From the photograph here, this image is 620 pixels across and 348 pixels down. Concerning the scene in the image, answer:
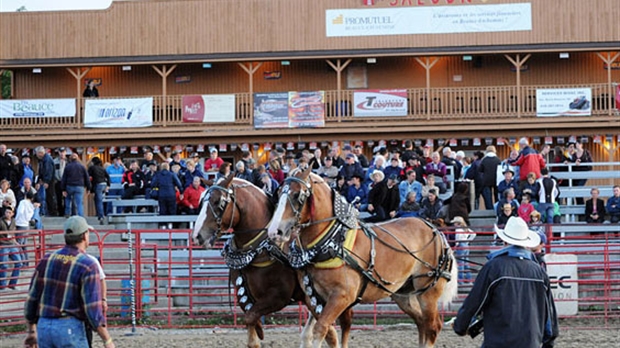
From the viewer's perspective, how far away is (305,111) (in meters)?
34.6

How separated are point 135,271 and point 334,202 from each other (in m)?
6.73

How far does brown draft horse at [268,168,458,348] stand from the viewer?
34.1 feet

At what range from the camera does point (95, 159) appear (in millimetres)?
24453

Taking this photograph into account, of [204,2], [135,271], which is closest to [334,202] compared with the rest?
[135,271]

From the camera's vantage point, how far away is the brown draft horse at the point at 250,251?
36.1ft

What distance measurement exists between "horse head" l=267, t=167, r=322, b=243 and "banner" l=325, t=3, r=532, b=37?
1009 inches

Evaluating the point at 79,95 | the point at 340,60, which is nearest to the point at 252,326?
the point at 340,60

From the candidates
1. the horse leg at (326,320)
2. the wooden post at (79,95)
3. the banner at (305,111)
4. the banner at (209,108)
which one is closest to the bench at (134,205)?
the banner at (209,108)

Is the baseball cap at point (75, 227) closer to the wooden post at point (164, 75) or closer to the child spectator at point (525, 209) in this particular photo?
the child spectator at point (525, 209)

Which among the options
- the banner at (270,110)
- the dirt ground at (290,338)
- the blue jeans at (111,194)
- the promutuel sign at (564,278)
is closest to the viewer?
the dirt ground at (290,338)

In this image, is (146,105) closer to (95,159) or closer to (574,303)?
(95,159)

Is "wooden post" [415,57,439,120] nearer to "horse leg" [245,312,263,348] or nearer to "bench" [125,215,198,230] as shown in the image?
"bench" [125,215,198,230]

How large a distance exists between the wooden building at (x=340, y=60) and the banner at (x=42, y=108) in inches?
16.8

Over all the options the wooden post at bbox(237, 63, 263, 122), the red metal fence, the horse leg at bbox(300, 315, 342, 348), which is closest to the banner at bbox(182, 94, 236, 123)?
the wooden post at bbox(237, 63, 263, 122)
